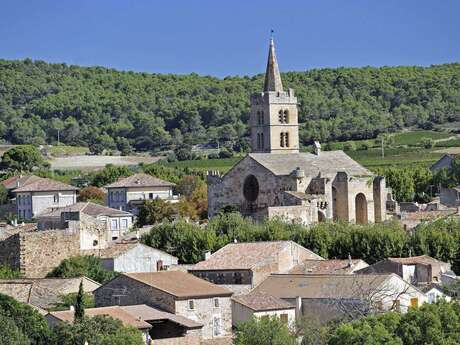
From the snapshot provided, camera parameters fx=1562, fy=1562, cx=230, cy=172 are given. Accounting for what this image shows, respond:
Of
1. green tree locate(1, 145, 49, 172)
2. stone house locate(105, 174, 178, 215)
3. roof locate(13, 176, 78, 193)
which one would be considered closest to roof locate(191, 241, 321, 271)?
stone house locate(105, 174, 178, 215)

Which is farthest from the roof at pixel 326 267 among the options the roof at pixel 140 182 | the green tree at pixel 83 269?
the roof at pixel 140 182

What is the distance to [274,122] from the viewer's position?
102 meters

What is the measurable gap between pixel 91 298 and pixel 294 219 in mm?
25480

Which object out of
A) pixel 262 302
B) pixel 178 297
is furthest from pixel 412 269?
pixel 178 297

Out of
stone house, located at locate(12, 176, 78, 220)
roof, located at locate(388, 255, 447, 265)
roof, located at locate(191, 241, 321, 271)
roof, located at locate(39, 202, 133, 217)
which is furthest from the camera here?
stone house, located at locate(12, 176, 78, 220)

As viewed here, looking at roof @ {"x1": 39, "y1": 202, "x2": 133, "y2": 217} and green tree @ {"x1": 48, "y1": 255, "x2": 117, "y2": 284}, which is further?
roof @ {"x1": 39, "y1": 202, "x2": 133, "y2": 217}

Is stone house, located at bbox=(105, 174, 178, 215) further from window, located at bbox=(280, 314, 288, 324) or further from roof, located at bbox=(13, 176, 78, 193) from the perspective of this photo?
window, located at bbox=(280, 314, 288, 324)

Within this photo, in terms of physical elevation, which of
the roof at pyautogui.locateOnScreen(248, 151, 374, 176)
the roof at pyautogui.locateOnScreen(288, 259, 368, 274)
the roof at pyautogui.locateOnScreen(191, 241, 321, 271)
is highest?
the roof at pyautogui.locateOnScreen(248, 151, 374, 176)

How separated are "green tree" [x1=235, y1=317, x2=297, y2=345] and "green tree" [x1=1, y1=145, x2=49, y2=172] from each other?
92.4m

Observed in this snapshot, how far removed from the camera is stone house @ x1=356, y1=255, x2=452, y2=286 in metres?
65.8

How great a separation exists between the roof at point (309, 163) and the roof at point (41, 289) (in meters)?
27.8

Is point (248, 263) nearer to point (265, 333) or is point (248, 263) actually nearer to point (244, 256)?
point (244, 256)

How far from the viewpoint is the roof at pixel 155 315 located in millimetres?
54094

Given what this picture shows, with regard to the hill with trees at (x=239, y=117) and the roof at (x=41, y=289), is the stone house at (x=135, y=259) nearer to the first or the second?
the roof at (x=41, y=289)
